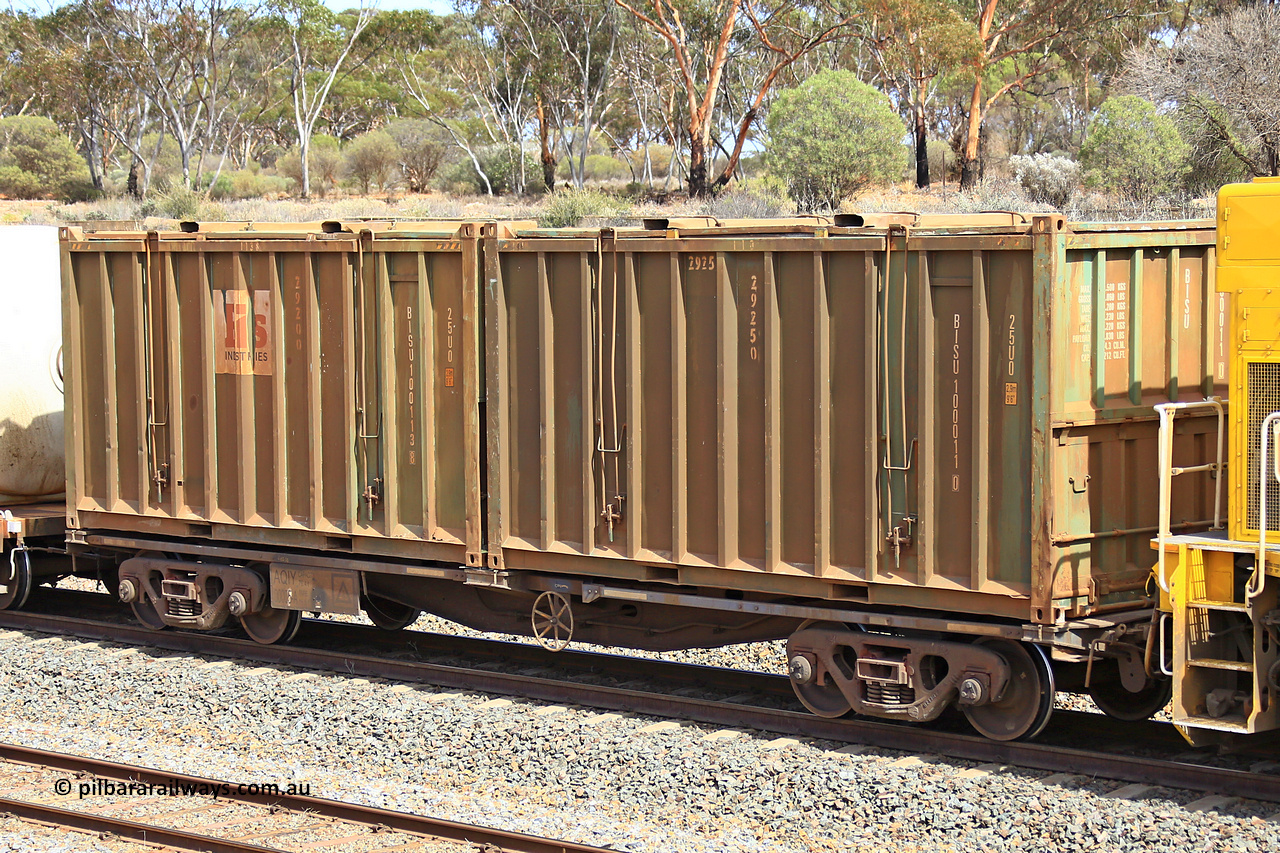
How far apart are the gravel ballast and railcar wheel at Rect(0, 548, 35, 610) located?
203 cm

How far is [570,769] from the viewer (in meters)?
8.16

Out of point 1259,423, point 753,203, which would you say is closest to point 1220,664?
point 1259,423

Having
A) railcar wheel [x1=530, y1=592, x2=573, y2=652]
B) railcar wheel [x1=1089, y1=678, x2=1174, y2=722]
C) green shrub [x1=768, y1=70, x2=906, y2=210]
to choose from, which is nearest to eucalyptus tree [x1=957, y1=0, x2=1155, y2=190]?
green shrub [x1=768, y1=70, x2=906, y2=210]

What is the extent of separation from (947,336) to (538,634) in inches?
149

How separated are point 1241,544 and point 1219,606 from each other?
0.35m

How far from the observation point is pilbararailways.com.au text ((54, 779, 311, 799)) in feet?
25.6

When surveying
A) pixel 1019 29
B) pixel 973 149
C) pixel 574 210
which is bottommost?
pixel 574 210

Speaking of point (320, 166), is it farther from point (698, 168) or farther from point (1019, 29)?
point (1019, 29)

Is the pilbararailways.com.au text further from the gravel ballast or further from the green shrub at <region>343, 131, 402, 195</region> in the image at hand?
the green shrub at <region>343, 131, 402, 195</region>

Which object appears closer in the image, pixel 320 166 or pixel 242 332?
pixel 242 332

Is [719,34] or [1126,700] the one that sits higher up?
[719,34]

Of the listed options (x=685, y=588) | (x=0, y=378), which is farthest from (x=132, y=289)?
(x=685, y=588)

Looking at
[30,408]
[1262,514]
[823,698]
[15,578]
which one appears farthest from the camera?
[30,408]

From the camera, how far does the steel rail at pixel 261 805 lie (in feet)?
22.6
